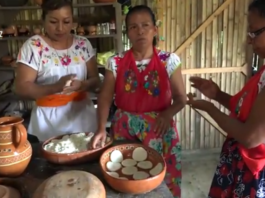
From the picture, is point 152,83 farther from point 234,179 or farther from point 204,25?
point 204,25

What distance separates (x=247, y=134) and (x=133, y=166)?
405 mm

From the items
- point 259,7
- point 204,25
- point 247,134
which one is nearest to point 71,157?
point 247,134

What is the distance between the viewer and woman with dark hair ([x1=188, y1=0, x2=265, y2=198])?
105 centimetres

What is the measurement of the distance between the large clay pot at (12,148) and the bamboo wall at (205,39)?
2.43 m

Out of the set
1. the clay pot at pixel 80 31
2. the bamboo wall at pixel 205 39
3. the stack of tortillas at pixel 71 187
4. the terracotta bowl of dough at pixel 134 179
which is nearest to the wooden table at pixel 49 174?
the terracotta bowl of dough at pixel 134 179

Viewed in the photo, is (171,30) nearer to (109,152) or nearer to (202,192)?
(202,192)

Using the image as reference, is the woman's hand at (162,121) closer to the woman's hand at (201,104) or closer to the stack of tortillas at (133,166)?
the woman's hand at (201,104)

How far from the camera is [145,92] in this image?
1.54 metres

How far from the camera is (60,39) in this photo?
60.8 inches

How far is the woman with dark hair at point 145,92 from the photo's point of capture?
1528mm

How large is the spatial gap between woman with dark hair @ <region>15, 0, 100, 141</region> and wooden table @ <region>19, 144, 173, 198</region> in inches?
12.7

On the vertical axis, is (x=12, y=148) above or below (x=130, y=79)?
below

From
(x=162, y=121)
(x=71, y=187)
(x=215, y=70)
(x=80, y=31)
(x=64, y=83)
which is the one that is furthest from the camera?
(x=215, y=70)

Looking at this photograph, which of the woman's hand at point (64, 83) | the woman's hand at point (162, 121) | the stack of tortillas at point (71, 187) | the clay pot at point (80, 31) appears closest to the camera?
the stack of tortillas at point (71, 187)
